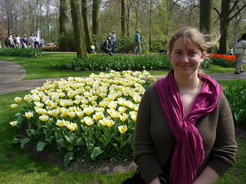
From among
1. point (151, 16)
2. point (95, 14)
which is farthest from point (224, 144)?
point (151, 16)

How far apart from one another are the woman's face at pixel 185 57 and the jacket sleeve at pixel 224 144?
0.93 ft

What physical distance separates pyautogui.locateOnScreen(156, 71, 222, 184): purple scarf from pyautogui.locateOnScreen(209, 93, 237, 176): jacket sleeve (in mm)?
92

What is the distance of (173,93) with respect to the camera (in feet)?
4.76

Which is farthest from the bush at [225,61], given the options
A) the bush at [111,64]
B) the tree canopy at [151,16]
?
the bush at [111,64]

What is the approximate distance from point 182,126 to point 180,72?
350mm

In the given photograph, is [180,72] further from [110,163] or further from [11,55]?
[11,55]

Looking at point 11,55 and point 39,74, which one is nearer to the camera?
point 39,74

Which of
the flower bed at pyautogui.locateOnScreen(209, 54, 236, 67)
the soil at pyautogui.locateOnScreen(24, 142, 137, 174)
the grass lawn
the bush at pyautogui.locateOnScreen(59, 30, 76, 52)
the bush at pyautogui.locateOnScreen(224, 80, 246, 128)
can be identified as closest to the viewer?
the grass lawn

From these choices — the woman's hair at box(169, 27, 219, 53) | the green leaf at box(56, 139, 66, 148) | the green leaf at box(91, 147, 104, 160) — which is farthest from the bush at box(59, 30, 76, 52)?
the woman's hair at box(169, 27, 219, 53)

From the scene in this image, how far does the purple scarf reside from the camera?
1342 millimetres

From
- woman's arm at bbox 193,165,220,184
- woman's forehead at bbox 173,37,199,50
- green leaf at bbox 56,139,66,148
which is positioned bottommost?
green leaf at bbox 56,139,66,148

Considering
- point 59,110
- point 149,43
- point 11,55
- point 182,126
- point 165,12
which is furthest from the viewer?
point 149,43

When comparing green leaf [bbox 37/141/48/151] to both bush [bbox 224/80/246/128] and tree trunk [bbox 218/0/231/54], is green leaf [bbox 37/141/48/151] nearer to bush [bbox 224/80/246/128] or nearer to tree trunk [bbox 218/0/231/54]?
bush [bbox 224/80/246/128]

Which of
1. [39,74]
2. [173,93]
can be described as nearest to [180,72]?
[173,93]
